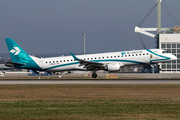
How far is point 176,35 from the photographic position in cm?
11594

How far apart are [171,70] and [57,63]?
70.6 metres

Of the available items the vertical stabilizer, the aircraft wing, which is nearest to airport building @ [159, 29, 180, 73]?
the aircraft wing

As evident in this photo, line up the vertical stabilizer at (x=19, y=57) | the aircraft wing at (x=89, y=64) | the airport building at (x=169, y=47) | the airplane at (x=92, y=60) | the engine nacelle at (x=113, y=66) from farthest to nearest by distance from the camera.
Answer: the airport building at (x=169, y=47), the vertical stabilizer at (x=19, y=57), the airplane at (x=92, y=60), the aircraft wing at (x=89, y=64), the engine nacelle at (x=113, y=66)

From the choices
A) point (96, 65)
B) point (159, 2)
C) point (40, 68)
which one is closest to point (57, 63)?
point (40, 68)

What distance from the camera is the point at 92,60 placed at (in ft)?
187

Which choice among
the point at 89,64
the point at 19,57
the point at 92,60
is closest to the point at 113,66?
the point at 89,64

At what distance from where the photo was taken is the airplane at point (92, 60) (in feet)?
178

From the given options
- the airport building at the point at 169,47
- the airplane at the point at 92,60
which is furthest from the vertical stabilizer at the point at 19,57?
the airport building at the point at 169,47

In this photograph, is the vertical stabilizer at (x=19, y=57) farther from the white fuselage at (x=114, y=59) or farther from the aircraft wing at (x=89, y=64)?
the aircraft wing at (x=89, y=64)

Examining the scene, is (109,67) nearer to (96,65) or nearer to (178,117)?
(96,65)

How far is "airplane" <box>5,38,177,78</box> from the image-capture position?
2137 inches

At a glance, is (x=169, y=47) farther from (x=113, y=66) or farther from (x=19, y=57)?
(x=19, y=57)

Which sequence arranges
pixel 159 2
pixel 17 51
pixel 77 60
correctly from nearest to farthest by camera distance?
1. pixel 77 60
2. pixel 17 51
3. pixel 159 2

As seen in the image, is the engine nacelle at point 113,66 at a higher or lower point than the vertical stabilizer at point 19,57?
lower
